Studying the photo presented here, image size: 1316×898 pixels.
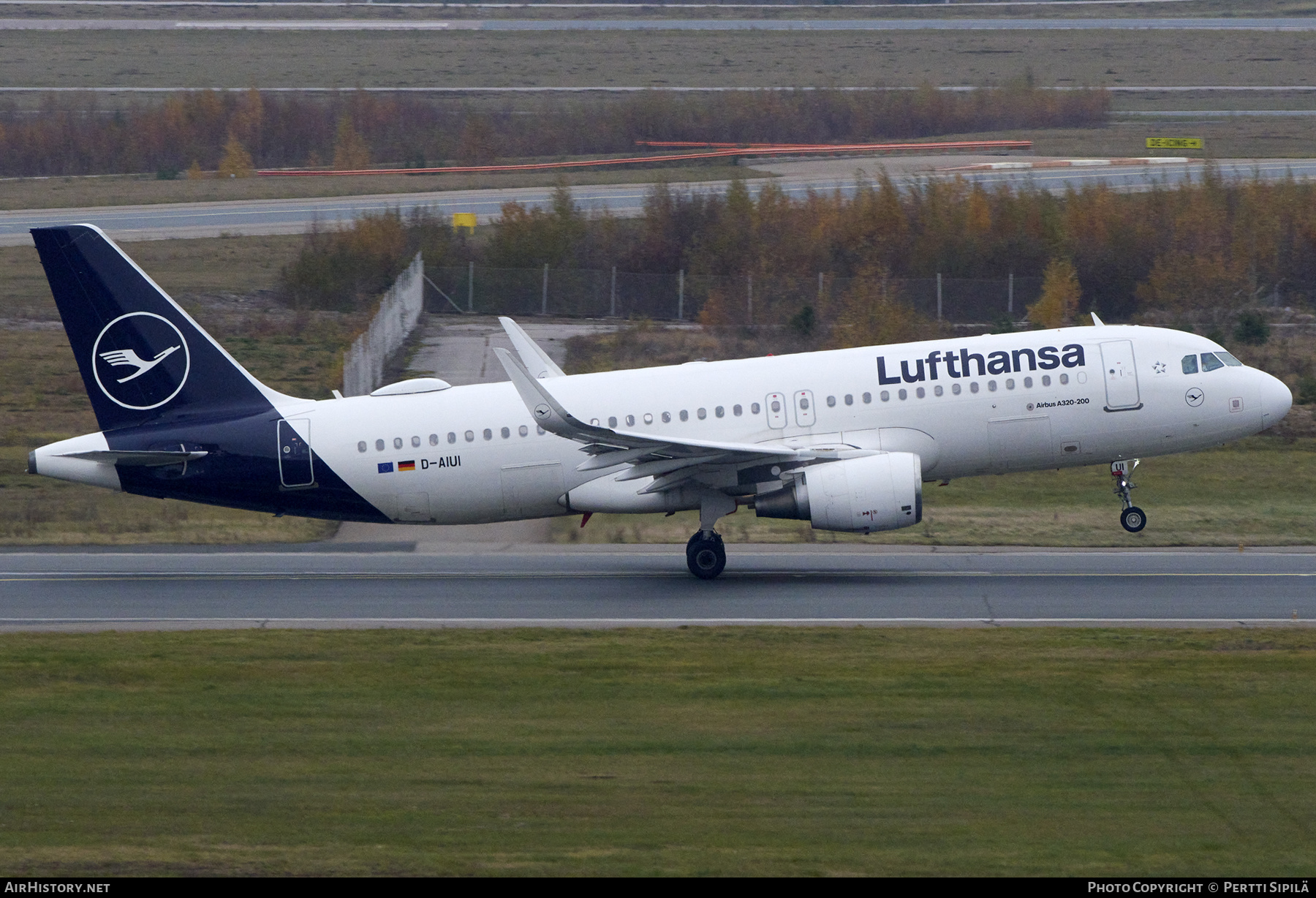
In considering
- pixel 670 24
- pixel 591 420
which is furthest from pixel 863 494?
pixel 670 24

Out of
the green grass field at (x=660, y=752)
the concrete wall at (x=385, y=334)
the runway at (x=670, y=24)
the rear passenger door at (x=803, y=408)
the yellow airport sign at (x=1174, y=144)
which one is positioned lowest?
the green grass field at (x=660, y=752)

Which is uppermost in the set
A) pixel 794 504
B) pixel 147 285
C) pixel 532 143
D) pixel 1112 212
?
pixel 532 143

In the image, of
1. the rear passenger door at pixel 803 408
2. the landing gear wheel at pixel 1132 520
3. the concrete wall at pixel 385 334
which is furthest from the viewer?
the concrete wall at pixel 385 334

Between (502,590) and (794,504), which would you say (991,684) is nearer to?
(794,504)

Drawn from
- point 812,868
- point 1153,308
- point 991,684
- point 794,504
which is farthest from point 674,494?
point 1153,308

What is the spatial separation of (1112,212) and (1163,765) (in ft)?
138

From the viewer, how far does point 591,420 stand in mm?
26469

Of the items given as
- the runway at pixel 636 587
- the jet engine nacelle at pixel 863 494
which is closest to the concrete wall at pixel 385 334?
the runway at pixel 636 587

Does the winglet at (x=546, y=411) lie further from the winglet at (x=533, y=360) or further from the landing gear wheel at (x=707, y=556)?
the landing gear wheel at (x=707, y=556)

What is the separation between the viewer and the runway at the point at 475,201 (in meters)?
63.1

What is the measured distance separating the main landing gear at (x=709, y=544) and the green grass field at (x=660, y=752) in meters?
4.27

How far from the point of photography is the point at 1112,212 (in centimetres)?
5441

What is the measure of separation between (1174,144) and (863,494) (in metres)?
58.5

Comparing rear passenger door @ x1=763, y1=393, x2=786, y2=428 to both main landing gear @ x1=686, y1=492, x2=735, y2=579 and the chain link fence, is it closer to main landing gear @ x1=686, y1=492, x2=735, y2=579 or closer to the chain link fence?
main landing gear @ x1=686, y1=492, x2=735, y2=579
